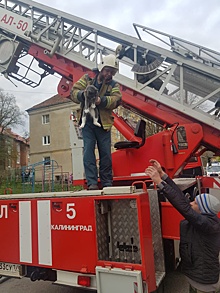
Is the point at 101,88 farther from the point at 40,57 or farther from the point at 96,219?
the point at 40,57

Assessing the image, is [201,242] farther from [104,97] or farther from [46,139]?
[46,139]

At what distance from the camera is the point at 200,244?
2.58m

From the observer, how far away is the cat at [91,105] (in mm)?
3559

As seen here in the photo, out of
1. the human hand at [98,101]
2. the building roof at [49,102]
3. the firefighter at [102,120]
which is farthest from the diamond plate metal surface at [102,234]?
the building roof at [49,102]

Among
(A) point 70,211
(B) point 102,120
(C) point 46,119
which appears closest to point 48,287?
(A) point 70,211

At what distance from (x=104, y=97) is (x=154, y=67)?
198 cm

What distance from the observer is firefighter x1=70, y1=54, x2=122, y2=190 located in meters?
3.81

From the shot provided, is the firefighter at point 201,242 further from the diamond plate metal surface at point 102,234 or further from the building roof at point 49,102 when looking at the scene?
the building roof at point 49,102

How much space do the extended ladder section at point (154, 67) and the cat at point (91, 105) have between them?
1422 millimetres

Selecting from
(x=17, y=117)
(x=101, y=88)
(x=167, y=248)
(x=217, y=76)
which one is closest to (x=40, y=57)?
(x=101, y=88)

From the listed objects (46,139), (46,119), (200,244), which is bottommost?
(200,244)

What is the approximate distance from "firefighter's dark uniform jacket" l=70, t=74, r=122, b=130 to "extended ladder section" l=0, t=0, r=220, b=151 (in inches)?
40.8

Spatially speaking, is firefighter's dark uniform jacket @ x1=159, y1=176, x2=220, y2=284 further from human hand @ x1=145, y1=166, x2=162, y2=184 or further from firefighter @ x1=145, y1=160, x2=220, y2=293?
human hand @ x1=145, y1=166, x2=162, y2=184

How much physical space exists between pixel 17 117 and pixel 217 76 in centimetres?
3898
